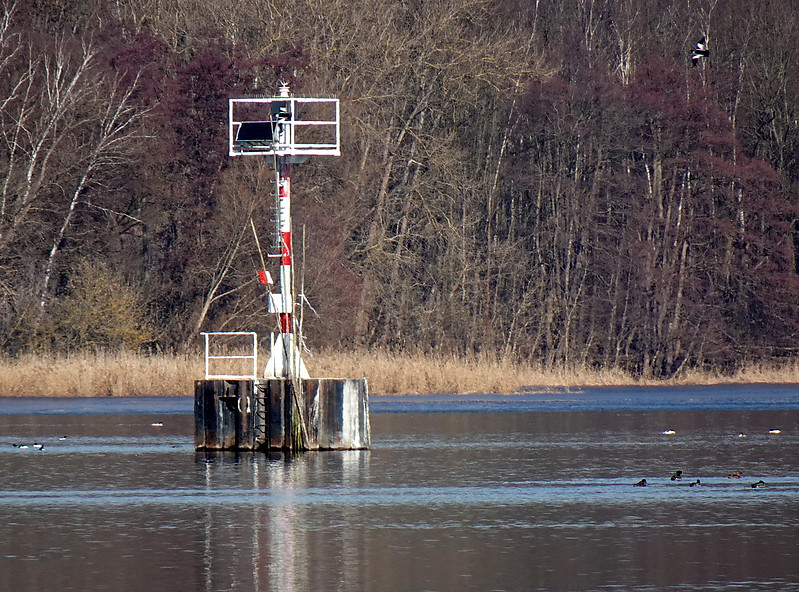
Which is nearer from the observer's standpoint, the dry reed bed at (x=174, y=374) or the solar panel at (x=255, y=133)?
the solar panel at (x=255, y=133)

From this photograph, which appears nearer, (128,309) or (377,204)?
(128,309)

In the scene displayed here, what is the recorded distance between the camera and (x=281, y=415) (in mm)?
26031

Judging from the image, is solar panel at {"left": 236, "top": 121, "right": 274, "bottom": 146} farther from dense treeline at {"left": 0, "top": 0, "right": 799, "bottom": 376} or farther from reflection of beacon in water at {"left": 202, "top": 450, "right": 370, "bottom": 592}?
dense treeline at {"left": 0, "top": 0, "right": 799, "bottom": 376}

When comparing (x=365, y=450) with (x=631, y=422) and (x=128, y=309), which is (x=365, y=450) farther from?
(x=128, y=309)

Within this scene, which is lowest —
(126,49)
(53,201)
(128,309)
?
(128,309)

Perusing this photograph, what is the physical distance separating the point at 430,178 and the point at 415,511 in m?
35.1

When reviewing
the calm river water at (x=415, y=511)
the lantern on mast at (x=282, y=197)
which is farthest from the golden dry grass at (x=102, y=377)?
the lantern on mast at (x=282, y=197)

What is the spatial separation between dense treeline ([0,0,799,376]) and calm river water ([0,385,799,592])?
15.5m

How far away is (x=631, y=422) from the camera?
34.2 metres

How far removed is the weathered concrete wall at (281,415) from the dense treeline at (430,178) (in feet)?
63.6

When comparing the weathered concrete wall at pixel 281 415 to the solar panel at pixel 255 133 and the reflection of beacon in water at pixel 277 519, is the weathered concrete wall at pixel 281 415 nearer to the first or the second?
the reflection of beacon in water at pixel 277 519

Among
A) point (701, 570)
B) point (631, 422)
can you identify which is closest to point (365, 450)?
point (631, 422)

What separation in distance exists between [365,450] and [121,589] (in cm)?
1323

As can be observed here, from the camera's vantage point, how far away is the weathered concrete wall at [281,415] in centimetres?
2589
